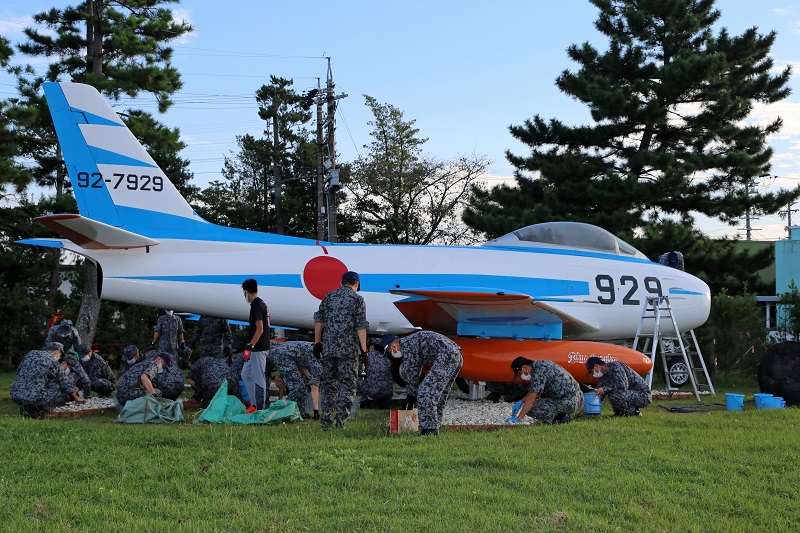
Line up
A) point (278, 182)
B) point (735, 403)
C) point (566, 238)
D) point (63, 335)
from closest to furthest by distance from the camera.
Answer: point (735, 403)
point (63, 335)
point (566, 238)
point (278, 182)

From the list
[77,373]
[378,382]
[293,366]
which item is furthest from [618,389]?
[77,373]

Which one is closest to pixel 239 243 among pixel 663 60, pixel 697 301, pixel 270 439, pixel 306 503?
pixel 270 439

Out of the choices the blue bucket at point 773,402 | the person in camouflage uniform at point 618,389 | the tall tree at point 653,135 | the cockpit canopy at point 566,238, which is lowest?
the blue bucket at point 773,402

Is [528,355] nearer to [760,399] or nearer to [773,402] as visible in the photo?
[760,399]

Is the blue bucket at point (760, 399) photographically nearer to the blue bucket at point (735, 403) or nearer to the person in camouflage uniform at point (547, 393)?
the blue bucket at point (735, 403)

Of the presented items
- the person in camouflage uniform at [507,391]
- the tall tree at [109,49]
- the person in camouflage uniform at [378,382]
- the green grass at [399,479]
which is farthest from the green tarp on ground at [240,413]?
the tall tree at [109,49]

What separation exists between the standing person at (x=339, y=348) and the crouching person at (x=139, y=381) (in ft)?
9.45

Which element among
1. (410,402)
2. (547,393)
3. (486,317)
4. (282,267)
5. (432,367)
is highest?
(282,267)

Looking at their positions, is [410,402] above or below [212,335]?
below

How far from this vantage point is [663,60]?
90.9ft

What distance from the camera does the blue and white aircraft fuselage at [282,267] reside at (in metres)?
10.8

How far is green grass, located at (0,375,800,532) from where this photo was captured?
4457 millimetres

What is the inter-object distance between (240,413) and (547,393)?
3.71m

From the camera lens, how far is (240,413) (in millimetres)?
8883
